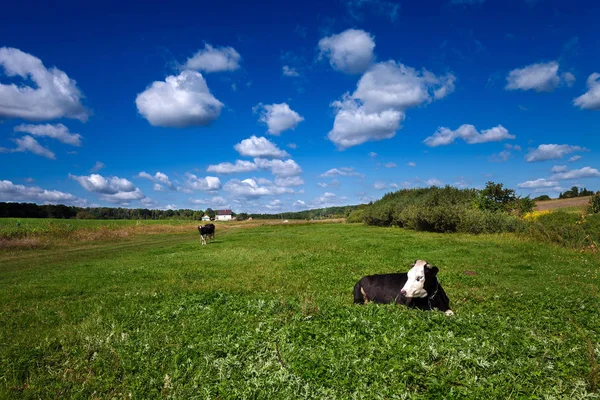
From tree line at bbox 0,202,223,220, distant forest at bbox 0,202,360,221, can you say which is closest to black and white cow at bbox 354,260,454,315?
distant forest at bbox 0,202,360,221

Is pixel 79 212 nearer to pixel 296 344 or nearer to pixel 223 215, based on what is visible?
pixel 223 215

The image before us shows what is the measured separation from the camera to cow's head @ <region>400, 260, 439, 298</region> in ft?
27.7

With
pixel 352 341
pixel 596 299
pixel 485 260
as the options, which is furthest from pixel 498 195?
pixel 352 341

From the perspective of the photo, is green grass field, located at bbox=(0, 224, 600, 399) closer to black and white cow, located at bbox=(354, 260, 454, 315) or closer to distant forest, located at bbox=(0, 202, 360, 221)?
black and white cow, located at bbox=(354, 260, 454, 315)

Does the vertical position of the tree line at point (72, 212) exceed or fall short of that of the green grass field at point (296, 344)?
it exceeds it

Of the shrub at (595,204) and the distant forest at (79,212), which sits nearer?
the shrub at (595,204)

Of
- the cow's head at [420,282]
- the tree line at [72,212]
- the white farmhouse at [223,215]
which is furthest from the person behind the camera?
the white farmhouse at [223,215]

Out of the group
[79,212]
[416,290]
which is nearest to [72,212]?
[79,212]

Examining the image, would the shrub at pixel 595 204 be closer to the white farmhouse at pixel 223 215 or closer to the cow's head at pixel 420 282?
the cow's head at pixel 420 282

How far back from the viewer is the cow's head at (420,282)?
8.44 meters

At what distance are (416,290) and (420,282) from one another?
23 cm

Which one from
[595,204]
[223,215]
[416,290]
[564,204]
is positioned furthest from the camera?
[223,215]

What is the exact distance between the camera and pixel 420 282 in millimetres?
8484

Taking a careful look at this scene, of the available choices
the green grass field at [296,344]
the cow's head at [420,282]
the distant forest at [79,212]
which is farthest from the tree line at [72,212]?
the cow's head at [420,282]
